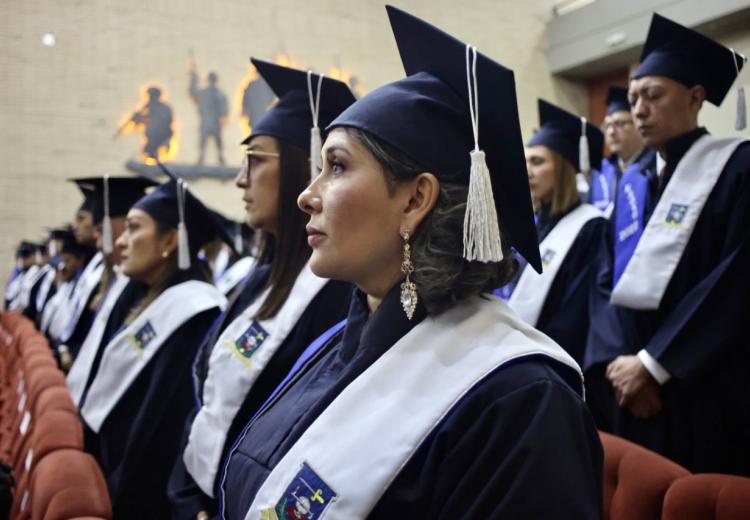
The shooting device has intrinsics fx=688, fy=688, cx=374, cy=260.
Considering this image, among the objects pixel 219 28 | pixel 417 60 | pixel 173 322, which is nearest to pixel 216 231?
pixel 173 322

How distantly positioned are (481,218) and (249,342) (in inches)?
45.1

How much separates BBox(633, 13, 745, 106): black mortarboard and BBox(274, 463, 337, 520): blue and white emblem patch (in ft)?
7.77

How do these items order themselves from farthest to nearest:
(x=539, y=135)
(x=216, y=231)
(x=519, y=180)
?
1. (x=539, y=135)
2. (x=216, y=231)
3. (x=519, y=180)

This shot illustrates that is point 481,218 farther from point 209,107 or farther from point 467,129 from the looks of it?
point 209,107

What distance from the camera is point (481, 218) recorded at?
3.88ft

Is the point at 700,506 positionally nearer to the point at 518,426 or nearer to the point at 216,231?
the point at 518,426

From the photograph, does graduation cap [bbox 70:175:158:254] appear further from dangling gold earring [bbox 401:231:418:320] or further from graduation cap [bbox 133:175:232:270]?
dangling gold earring [bbox 401:231:418:320]

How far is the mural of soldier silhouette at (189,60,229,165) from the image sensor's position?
11.3 meters

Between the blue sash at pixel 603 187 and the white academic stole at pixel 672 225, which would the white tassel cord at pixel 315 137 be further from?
the blue sash at pixel 603 187

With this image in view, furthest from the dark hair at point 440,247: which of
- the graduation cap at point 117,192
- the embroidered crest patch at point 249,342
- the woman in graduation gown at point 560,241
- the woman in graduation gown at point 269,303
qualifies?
the graduation cap at point 117,192

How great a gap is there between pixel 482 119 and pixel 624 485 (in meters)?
0.93

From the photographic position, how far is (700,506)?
1.41 m

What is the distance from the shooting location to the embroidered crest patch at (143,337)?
291 cm

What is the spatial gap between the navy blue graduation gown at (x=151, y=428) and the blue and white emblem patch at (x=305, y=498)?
1.69m
